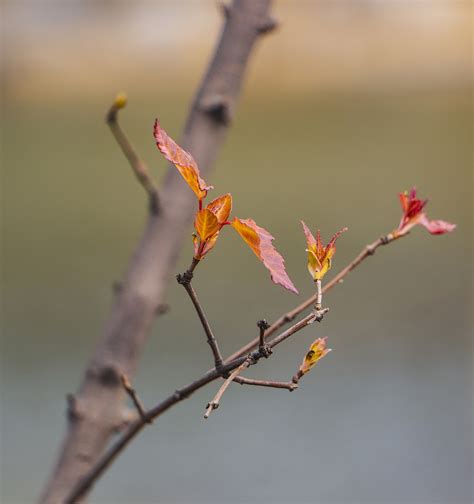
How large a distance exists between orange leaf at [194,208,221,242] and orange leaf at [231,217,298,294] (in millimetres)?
11

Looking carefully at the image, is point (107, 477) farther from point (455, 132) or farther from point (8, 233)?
point (455, 132)

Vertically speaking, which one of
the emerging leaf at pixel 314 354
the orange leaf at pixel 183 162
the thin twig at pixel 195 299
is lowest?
the emerging leaf at pixel 314 354

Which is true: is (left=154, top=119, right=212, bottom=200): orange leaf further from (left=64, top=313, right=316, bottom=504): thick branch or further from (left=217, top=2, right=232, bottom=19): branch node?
(left=217, top=2, right=232, bottom=19): branch node

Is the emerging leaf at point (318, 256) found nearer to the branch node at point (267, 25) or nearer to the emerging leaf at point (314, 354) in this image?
the emerging leaf at point (314, 354)

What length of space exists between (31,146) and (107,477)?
252 cm

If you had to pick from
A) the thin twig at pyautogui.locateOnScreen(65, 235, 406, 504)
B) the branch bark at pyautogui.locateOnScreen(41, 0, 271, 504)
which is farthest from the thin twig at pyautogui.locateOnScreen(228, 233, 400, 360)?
the branch bark at pyautogui.locateOnScreen(41, 0, 271, 504)

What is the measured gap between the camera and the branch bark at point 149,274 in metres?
0.57

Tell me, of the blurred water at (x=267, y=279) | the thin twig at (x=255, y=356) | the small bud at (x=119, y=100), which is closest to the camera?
the thin twig at (x=255, y=356)

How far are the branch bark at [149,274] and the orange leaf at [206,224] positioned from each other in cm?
27

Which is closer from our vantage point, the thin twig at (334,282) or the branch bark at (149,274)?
the thin twig at (334,282)

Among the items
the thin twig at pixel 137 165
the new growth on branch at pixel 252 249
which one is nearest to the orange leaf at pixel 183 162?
the new growth on branch at pixel 252 249

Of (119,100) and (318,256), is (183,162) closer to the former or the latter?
(318,256)

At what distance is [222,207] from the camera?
32cm

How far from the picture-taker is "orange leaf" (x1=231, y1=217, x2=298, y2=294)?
1.08ft
